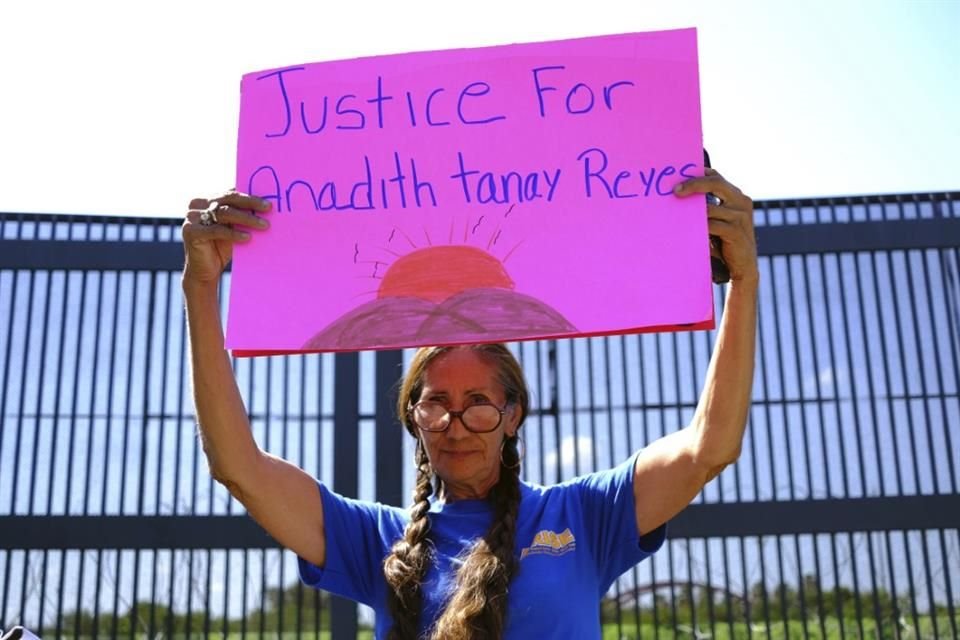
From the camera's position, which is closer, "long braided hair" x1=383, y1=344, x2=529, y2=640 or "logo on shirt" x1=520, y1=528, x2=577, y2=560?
"long braided hair" x1=383, y1=344, x2=529, y2=640

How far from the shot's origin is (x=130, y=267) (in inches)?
166

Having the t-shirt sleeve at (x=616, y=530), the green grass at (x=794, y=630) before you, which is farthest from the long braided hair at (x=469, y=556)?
the green grass at (x=794, y=630)

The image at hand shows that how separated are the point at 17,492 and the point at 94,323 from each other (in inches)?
30.4

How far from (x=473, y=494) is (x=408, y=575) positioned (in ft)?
0.73

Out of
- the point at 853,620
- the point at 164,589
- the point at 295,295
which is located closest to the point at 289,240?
the point at 295,295

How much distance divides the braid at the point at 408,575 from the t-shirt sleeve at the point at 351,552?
0.05m

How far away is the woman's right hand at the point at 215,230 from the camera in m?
1.50

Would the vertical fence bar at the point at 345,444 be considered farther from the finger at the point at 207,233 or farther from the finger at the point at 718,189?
the finger at the point at 718,189

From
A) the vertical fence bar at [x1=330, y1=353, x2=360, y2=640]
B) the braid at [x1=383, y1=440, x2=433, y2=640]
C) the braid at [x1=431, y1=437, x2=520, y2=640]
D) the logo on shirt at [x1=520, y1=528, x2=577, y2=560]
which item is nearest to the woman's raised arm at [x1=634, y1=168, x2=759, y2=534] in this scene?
the logo on shirt at [x1=520, y1=528, x2=577, y2=560]

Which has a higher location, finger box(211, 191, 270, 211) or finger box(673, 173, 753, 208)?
finger box(211, 191, 270, 211)

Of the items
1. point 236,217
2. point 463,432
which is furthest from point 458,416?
point 236,217

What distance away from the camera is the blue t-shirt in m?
1.42

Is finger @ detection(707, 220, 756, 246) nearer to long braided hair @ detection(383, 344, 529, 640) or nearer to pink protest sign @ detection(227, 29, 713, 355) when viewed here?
pink protest sign @ detection(227, 29, 713, 355)

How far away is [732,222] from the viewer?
1.49 metres
